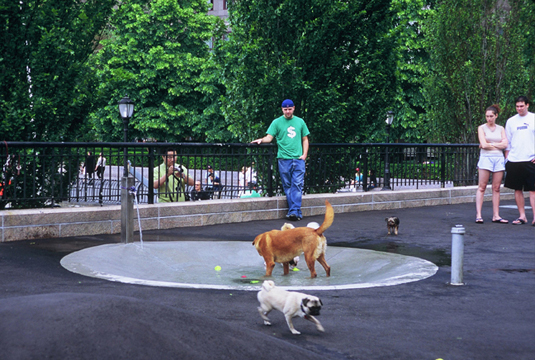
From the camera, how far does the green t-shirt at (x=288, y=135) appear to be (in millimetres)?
11703

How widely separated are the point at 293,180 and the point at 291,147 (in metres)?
0.60

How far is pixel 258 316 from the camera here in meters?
5.35

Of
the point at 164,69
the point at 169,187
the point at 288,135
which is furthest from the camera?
the point at 164,69

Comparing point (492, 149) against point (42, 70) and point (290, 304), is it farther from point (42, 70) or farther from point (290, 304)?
point (290, 304)

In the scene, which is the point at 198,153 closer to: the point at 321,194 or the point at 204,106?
the point at 321,194

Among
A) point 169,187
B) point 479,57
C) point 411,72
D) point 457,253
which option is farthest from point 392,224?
point 411,72

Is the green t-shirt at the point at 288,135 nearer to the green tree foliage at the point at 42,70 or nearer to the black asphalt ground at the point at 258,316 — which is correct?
the black asphalt ground at the point at 258,316

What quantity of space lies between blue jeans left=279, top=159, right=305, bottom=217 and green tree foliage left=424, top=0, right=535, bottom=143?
1079 centimetres

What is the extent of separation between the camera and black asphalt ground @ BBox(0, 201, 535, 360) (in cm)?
364

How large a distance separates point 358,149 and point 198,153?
4.33m

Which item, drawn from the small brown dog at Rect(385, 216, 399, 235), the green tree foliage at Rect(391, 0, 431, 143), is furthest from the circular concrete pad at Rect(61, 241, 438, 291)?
the green tree foliage at Rect(391, 0, 431, 143)

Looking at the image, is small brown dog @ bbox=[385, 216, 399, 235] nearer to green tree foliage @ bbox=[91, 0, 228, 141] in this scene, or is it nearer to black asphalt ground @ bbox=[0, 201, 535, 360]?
black asphalt ground @ bbox=[0, 201, 535, 360]

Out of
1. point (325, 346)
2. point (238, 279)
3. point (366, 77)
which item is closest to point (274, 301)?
point (325, 346)

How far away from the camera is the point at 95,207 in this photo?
1016cm
